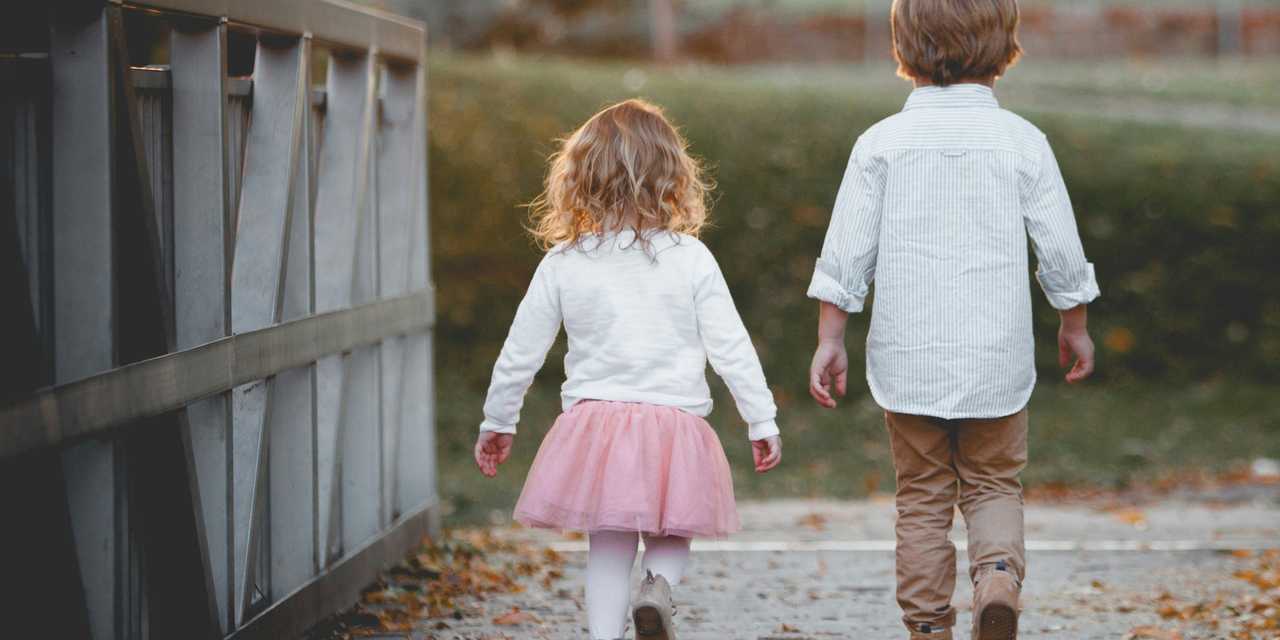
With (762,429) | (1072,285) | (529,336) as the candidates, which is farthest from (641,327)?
(1072,285)

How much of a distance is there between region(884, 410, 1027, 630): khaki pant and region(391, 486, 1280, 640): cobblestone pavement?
763mm

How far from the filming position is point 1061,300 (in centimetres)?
441

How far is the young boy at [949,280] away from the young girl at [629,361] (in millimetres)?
335

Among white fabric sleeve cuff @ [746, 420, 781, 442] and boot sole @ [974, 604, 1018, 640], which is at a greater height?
white fabric sleeve cuff @ [746, 420, 781, 442]

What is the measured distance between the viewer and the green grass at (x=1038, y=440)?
10482 millimetres

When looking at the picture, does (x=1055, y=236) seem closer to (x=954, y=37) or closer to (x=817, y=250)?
(x=954, y=37)

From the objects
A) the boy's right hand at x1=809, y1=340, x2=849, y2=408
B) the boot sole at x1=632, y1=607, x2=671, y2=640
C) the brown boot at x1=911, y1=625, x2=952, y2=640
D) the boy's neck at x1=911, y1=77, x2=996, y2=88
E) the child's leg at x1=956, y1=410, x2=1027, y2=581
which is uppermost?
the boy's neck at x1=911, y1=77, x2=996, y2=88

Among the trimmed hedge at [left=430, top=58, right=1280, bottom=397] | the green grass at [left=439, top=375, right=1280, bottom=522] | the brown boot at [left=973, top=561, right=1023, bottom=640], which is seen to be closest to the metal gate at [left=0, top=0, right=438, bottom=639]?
the brown boot at [left=973, top=561, right=1023, bottom=640]

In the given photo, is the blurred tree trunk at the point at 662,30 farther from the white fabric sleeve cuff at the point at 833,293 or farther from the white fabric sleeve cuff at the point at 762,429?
the white fabric sleeve cuff at the point at 762,429

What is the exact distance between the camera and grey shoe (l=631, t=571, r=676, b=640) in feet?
13.1

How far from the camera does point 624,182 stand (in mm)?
4270

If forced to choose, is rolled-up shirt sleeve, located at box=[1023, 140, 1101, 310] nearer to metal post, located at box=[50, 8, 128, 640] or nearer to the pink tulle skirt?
the pink tulle skirt

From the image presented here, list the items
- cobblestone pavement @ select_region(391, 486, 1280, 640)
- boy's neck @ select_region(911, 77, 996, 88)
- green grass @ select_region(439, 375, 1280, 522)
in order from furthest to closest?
1. green grass @ select_region(439, 375, 1280, 522)
2. cobblestone pavement @ select_region(391, 486, 1280, 640)
3. boy's neck @ select_region(911, 77, 996, 88)

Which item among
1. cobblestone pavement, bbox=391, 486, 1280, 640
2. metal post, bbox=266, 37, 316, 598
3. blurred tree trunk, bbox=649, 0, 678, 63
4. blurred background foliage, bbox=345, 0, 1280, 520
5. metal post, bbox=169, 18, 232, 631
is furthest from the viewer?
blurred tree trunk, bbox=649, 0, 678, 63
